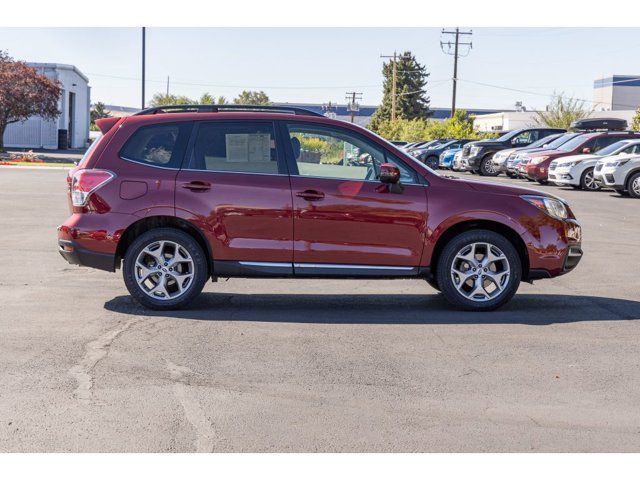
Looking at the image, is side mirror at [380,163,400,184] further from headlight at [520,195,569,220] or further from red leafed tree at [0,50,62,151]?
red leafed tree at [0,50,62,151]

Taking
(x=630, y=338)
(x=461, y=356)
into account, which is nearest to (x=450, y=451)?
(x=461, y=356)

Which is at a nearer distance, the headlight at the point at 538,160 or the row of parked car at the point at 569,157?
Result: the row of parked car at the point at 569,157

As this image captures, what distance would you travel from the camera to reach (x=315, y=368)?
6.60 metres

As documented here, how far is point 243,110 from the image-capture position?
30.0 ft

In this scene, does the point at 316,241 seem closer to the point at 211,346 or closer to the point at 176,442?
the point at 211,346

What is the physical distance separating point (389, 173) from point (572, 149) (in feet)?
70.9

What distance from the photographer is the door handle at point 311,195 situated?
8570 millimetres

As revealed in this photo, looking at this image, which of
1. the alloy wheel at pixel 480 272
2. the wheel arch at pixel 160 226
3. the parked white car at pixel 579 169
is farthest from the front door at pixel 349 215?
the parked white car at pixel 579 169

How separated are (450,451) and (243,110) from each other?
16.6ft

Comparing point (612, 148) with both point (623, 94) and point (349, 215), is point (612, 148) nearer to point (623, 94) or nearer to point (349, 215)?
point (349, 215)

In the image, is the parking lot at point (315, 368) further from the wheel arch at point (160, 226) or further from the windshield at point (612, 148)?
the windshield at point (612, 148)

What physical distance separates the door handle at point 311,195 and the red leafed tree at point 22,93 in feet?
145

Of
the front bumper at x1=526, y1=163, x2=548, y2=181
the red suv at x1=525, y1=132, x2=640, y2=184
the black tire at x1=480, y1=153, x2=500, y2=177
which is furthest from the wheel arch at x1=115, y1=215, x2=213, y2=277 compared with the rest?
the black tire at x1=480, y1=153, x2=500, y2=177

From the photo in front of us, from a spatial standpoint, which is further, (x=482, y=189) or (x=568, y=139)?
(x=568, y=139)
